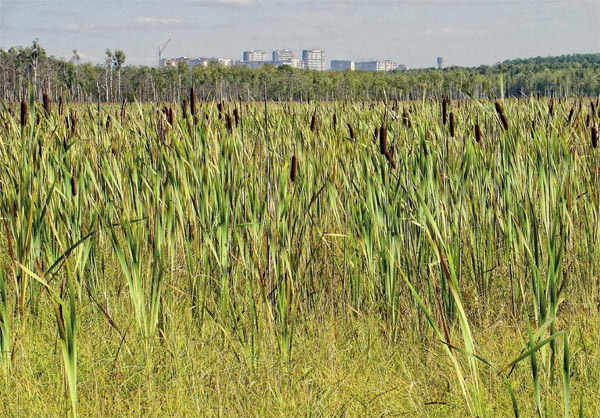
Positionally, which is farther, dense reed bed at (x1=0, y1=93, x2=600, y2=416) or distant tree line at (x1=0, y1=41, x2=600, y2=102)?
distant tree line at (x1=0, y1=41, x2=600, y2=102)

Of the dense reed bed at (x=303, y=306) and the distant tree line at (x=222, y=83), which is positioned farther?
the distant tree line at (x=222, y=83)

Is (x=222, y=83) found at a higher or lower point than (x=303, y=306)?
higher

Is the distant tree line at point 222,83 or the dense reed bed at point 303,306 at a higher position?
the distant tree line at point 222,83

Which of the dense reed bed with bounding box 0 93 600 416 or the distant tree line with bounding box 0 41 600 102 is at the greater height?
the distant tree line with bounding box 0 41 600 102

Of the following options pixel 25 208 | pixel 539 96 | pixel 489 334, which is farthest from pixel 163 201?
pixel 539 96

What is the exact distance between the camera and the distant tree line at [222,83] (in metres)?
5.05

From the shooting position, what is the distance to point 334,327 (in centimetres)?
272

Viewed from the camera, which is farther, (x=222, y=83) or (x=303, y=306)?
(x=222, y=83)

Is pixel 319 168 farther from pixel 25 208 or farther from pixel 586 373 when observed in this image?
pixel 586 373

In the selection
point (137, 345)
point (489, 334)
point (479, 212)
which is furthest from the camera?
point (479, 212)

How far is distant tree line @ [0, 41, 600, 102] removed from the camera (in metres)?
5.05

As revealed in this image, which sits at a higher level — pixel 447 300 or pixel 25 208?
pixel 25 208

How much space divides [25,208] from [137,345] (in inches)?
38.8

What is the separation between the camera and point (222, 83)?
910 centimetres
